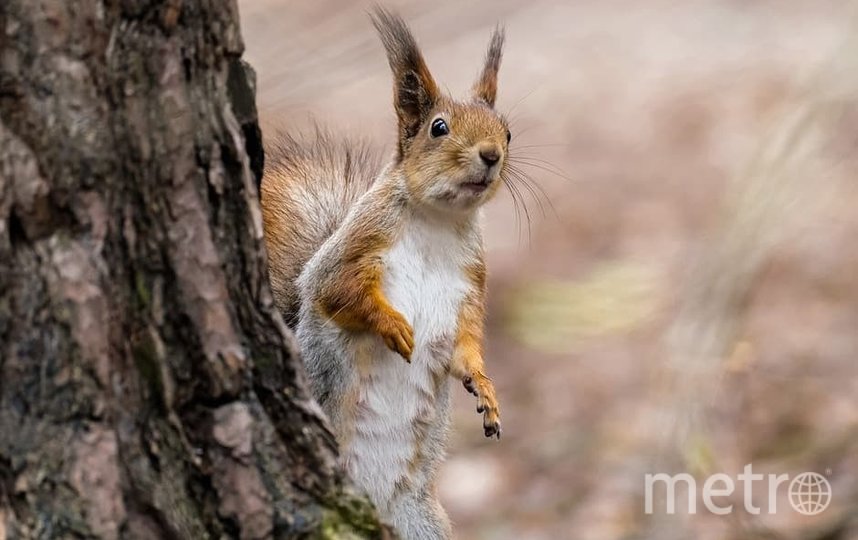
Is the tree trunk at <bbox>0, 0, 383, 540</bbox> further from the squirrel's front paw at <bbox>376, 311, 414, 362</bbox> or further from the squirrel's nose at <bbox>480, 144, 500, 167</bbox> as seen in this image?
the squirrel's nose at <bbox>480, 144, 500, 167</bbox>

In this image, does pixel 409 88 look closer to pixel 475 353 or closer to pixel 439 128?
pixel 439 128

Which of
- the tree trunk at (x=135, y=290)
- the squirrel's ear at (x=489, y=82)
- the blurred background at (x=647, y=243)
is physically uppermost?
the blurred background at (x=647, y=243)

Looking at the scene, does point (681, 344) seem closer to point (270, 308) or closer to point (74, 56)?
point (270, 308)

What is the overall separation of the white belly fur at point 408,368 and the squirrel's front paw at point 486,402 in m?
0.10

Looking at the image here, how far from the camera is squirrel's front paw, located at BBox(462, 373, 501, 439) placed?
227 centimetres

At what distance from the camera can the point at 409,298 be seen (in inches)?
92.7

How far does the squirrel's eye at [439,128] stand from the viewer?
2355 millimetres

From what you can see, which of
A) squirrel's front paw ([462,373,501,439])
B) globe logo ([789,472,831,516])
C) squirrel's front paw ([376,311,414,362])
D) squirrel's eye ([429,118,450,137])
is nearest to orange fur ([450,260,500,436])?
squirrel's front paw ([462,373,501,439])

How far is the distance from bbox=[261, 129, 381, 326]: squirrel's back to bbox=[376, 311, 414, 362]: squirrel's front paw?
318 millimetres

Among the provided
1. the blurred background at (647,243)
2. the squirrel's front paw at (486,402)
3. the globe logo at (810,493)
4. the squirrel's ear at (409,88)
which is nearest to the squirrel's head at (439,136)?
the squirrel's ear at (409,88)

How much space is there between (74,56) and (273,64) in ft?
7.40

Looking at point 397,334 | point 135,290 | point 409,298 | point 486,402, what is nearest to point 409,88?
point 409,298

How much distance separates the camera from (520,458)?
14.8 ft

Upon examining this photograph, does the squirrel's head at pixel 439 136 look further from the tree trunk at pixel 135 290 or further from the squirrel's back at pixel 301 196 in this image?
the tree trunk at pixel 135 290
